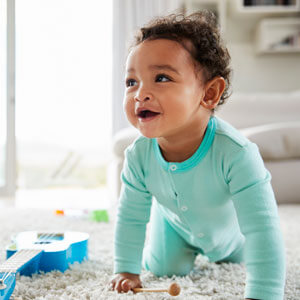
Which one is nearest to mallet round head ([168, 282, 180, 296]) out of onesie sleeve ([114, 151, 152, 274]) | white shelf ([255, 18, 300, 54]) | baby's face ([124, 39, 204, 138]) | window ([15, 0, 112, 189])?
onesie sleeve ([114, 151, 152, 274])

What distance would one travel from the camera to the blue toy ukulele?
0.82 metres

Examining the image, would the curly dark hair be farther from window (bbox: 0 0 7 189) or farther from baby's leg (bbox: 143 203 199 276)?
window (bbox: 0 0 7 189)

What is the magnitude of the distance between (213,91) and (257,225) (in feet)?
0.96

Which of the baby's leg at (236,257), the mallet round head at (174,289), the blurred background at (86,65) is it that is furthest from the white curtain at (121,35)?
the mallet round head at (174,289)

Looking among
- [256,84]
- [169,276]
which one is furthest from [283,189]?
[256,84]

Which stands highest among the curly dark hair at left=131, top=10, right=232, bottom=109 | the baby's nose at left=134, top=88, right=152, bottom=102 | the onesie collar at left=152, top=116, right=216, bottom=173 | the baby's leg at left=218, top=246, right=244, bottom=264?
the curly dark hair at left=131, top=10, right=232, bottom=109

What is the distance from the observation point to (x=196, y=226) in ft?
2.97

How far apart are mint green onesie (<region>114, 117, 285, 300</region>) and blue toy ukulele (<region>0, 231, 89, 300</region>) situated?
0.15 meters

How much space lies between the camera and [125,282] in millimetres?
844

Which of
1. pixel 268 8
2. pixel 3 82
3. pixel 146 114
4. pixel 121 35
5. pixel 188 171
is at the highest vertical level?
pixel 268 8

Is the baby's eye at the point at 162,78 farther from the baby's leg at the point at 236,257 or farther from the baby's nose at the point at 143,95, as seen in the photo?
the baby's leg at the point at 236,257

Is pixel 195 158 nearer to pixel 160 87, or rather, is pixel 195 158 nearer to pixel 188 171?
pixel 188 171

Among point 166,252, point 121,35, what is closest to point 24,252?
point 166,252

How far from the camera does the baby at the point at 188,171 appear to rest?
0.75m
